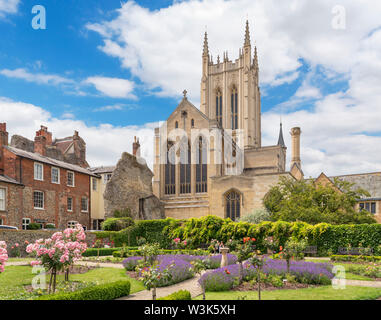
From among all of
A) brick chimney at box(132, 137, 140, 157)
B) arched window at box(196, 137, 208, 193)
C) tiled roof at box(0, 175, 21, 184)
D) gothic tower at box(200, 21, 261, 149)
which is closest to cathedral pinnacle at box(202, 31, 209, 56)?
gothic tower at box(200, 21, 261, 149)

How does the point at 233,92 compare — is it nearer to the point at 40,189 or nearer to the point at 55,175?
the point at 55,175

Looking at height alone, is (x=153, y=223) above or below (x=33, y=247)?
below

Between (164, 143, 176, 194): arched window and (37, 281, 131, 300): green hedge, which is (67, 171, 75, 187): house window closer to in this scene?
(164, 143, 176, 194): arched window

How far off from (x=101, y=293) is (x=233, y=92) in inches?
2776

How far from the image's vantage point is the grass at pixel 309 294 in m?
10.5

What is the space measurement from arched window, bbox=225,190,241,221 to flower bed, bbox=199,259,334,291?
95.6 feet

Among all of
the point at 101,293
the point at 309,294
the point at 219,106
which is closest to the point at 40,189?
the point at 101,293

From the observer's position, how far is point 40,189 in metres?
31.5

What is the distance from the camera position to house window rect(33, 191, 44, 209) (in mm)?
30950

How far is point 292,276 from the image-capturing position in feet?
43.2

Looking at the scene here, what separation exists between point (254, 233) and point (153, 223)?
10.5 meters

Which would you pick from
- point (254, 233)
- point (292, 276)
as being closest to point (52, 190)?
point (254, 233)

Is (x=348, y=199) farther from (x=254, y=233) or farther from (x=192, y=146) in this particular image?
(x=192, y=146)

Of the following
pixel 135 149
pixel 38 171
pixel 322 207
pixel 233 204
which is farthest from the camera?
pixel 135 149
